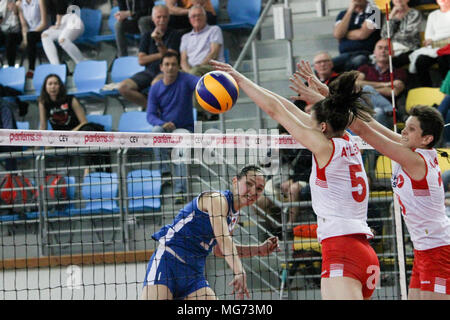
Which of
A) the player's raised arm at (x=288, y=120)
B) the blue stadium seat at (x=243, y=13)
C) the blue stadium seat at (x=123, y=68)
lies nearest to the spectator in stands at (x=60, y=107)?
the blue stadium seat at (x=123, y=68)

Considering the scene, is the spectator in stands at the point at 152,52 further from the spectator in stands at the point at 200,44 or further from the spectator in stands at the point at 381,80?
the spectator in stands at the point at 381,80

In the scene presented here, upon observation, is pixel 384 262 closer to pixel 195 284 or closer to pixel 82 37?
pixel 195 284

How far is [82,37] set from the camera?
43.2 ft

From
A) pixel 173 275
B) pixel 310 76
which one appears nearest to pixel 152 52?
pixel 173 275

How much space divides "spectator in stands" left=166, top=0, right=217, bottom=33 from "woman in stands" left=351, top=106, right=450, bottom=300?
708cm

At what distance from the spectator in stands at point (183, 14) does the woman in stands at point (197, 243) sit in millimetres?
5766

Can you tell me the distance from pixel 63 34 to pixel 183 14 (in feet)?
8.60

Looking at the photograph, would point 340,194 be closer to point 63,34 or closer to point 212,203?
point 212,203

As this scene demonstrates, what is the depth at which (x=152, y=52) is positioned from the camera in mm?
11703

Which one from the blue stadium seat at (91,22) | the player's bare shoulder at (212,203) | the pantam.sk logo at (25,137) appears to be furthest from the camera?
the blue stadium seat at (91,22)

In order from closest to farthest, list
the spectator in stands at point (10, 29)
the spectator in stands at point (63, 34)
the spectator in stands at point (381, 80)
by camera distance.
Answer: the spectator in stands at point (381, 80) < the spectator in stands at point (63, 34) < the spectator in stands at point (10, 29)

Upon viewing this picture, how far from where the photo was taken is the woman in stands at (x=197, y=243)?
6.26 meters

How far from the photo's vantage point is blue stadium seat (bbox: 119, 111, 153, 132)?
37.1 ft
